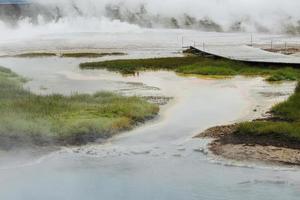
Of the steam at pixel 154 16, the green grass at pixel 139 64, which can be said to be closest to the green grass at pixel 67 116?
the green grass at pixel 139 64

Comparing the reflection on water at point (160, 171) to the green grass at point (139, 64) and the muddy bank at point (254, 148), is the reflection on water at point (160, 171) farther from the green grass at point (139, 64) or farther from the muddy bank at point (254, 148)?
the green grass at point (139, 64)

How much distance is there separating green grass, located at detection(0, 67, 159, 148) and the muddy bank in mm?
2499

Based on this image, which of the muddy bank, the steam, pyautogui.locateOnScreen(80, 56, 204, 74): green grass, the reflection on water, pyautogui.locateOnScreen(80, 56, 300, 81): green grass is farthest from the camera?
the steam

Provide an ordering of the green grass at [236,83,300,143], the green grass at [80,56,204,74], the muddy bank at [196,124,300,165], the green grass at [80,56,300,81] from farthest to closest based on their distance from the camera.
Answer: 1. the green grass at [80,56,204,74]
2. the green grass at [80,56,300,81]
3. the green grass at [236,83,300,143]
4. the muddy bank at [196,124,300,165]

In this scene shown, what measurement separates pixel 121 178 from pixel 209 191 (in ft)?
6.07

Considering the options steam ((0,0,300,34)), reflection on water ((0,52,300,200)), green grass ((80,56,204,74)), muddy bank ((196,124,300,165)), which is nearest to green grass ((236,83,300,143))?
muddy bank ((196,124,300,165))

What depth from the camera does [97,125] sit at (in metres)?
16.0

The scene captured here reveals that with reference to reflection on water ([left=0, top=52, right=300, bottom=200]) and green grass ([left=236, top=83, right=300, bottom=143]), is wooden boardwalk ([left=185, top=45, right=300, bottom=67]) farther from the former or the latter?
green grass ([left=236, top=83, right=300, bottom=143])

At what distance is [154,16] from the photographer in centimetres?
7088

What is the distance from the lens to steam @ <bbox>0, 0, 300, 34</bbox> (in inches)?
2488

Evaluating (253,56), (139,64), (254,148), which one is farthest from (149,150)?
(253,56)

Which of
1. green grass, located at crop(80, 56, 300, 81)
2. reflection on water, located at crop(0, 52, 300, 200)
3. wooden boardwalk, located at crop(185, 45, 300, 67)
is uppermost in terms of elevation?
wooden boardwalk, located at crop(185, 45, 300, 67)

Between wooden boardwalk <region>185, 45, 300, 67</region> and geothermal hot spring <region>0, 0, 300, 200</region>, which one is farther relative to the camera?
wooden boardwalk <region>185, 45, 300, 67</region>

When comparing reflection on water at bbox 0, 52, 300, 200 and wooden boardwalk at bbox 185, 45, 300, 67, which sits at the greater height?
wooden boardwalk at bbox 185, 45, 300, 67
